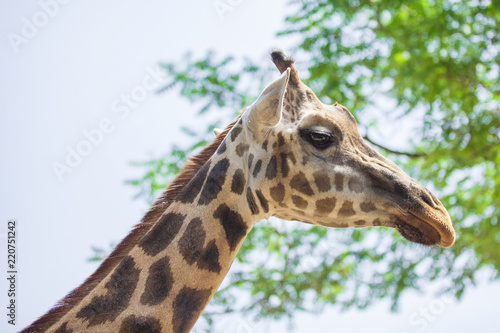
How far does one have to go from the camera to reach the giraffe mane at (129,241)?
300cm

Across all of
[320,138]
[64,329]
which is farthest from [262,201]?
[64,329]

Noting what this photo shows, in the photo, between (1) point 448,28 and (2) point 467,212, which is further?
(2) point 467,212

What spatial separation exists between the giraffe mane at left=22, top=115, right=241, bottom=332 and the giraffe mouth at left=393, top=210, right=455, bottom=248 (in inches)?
52.2

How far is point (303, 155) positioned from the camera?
318 centimetres

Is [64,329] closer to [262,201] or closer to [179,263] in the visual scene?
[179,263]

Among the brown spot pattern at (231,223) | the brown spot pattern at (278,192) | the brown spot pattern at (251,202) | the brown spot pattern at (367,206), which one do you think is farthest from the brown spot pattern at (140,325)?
the brown spot pattern at (367,206)

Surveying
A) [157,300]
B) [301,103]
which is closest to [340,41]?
[301,103]

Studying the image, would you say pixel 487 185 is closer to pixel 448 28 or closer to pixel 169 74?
pixel 448 28

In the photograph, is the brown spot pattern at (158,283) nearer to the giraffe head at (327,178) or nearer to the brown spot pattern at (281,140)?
the giraffe head at (327,178)

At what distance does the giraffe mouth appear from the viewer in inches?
119

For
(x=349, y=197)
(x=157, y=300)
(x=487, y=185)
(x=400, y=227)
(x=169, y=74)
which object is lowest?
(x=487, y=185)

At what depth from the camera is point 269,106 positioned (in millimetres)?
3092

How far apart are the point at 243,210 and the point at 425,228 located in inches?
42.3

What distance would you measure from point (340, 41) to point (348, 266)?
4.88 meters
